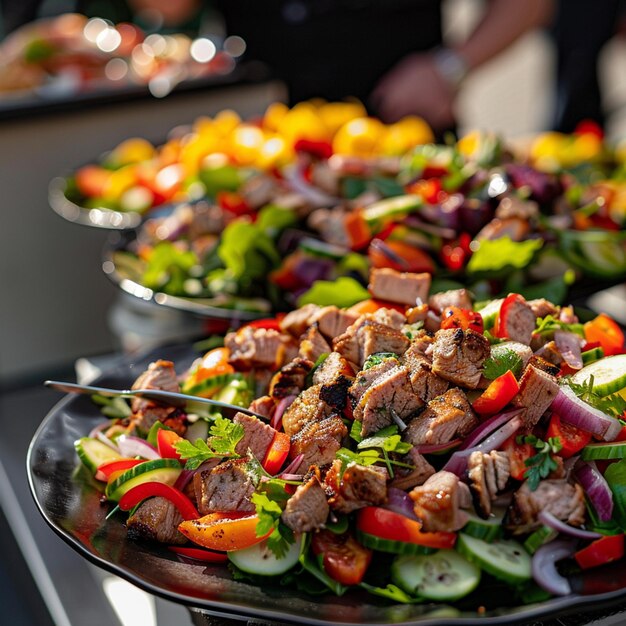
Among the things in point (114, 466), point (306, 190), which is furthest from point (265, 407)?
point (306, 190)

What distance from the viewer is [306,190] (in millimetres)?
1986

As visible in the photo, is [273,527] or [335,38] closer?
[273,527]

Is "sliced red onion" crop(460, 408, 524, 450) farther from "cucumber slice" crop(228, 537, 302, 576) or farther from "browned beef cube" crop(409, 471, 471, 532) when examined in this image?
"cucumber slice" crop(228, 537, 302, 576)

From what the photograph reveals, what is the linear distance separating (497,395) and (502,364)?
0.07 m

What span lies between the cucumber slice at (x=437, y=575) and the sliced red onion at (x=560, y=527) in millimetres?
98

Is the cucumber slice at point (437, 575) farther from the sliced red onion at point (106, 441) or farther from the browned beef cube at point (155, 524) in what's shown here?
the sliced red onion at point (106, 441)

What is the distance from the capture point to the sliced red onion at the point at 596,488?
0.96 metres

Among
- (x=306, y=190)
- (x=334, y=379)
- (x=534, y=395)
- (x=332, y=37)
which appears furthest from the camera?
(x=332, y=37)

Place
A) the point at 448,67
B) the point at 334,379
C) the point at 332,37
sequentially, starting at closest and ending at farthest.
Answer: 1. the point at 334,379
2. the point at 448,67
3. the point at 332,37

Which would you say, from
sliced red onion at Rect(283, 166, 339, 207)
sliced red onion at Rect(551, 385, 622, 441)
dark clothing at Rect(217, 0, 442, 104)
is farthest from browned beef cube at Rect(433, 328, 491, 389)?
dark clothing at Rect(217, 0, 442, 104)

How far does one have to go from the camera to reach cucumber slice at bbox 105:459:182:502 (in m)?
1.09

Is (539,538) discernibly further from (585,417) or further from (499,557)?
(585,417)

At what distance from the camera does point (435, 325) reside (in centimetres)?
125

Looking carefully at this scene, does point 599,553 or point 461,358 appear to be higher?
point 461,358
